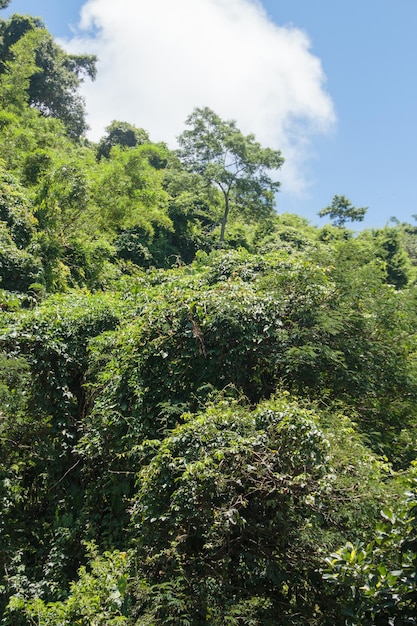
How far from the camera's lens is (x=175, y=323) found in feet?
19.4

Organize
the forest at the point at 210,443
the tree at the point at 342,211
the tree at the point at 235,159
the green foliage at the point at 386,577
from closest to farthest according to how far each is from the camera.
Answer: the green foliage at the point at 386,577
the forest at the point at 210,443
the tree at the point at 235,159
the tree at the point at 342,211

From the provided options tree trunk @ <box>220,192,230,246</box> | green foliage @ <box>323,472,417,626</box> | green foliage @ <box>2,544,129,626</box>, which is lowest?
green foliage @ <box>2,544,129,626</box>

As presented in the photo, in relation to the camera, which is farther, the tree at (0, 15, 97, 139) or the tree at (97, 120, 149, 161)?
the tree at (97, 120, 149, 161)

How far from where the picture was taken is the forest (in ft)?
12.6

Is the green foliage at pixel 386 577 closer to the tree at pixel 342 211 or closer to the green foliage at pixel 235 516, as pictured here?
the green foliage at pixel 235 516

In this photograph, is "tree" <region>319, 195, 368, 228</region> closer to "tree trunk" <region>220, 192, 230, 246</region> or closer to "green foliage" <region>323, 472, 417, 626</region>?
"tree trunk" <region>220, 192, 230, 246</region>

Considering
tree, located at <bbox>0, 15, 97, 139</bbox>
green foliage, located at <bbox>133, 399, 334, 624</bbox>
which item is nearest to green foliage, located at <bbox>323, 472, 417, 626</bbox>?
green foliage, located at <bbox>133, 399, 334, 624</bbox>

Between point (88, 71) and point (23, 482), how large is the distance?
31172mm

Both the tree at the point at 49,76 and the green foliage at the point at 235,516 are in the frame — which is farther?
the tree at the point at 49,76

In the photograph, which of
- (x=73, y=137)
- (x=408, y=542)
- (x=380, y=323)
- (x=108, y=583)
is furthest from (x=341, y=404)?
(x=73, y=137)

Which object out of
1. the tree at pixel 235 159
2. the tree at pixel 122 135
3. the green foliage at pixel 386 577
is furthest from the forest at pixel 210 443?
the tree at pixel 122 135

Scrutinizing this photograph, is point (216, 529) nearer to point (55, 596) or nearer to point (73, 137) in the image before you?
point (55, 596)

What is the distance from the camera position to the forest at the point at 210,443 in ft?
12.6

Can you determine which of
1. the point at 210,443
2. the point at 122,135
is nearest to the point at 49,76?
the point at 122,135
